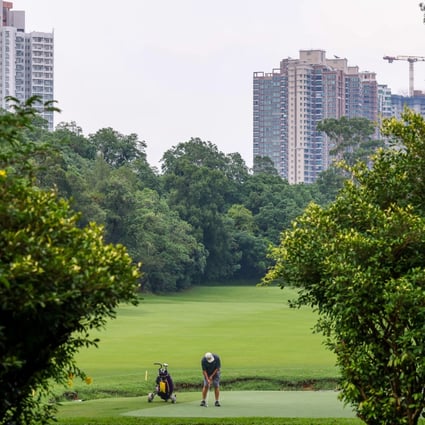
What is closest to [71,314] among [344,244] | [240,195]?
[344,244]

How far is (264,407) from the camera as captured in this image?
25719 millimetres

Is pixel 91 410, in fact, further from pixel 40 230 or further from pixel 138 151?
pixel 138 151

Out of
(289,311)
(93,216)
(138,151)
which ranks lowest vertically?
(289,311)

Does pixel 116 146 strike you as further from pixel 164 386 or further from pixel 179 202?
pixel 164 386

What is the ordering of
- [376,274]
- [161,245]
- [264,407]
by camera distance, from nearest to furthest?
[376,274]
[264,407]
[161,245]

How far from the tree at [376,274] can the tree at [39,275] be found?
3961 millimetres

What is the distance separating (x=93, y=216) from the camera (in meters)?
86.2

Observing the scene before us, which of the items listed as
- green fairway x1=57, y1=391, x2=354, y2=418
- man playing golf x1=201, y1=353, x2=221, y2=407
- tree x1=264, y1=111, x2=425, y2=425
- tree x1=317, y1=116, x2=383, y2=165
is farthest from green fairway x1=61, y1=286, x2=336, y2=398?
tree x1=317, y1=116, x2=383, y2=165

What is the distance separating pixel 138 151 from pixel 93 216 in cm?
5205

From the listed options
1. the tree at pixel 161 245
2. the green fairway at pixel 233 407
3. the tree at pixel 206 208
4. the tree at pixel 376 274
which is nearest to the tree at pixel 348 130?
the tree at pixel 206 208

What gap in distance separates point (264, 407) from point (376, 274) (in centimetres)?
1062

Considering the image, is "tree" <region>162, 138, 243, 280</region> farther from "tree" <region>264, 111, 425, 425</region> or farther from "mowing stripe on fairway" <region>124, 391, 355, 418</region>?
"tree" <region>264, 111, 425, 425</region>

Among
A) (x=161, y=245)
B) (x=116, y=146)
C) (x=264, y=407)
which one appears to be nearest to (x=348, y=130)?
(x=116, y=146)

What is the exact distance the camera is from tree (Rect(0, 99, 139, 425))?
11891 millimetres
